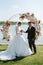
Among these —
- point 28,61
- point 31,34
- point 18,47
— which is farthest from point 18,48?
point 28,61

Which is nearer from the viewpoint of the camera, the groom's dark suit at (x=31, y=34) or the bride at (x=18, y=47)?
the bride at (x=18, y=47)

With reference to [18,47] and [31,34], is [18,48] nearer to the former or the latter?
[18,47]

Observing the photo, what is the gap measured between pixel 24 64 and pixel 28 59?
1.12 meters

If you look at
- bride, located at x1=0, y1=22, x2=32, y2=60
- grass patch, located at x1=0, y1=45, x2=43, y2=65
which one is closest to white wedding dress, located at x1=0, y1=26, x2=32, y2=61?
bride, located at x1=0, y1=22, x2=32, y2=60

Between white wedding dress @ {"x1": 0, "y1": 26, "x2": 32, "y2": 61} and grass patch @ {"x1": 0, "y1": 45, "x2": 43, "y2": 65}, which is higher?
white wedding dress @ {"x1": 0, "y1": 26, "x2": 32, "y2": 61}

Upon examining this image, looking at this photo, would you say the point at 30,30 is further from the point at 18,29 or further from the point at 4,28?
the point at 4,28

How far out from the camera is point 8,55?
43.0 feet

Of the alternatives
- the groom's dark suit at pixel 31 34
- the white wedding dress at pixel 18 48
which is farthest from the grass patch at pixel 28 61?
the groom's dark suit at pixel 31 34

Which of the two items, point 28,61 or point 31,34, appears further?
point 31,34

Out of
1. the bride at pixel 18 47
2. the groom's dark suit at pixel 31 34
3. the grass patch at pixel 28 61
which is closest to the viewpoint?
the grass patch at pixel 28 61

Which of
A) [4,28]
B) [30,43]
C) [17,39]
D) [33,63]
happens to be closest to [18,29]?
[17,39]

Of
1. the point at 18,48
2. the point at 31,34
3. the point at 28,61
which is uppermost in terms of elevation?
the point at 31,34

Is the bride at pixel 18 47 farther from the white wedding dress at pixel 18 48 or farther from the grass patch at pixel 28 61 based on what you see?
the grass patch at pixel 28 61

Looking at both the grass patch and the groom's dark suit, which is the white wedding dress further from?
the grass patch
